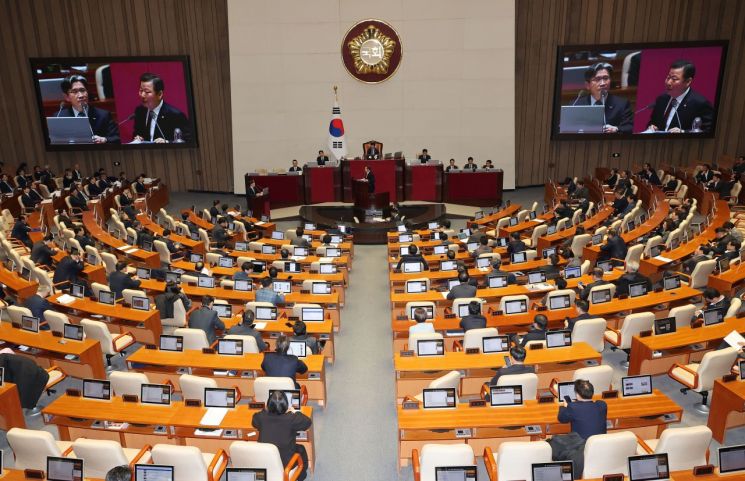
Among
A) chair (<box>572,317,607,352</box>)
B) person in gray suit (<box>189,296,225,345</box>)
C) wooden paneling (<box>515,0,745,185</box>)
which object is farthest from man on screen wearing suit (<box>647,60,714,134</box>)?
person in gray suit (<box>189,296,225,345</box>)

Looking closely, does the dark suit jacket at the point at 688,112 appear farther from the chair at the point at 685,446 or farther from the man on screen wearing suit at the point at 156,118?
the chair at the point at 685,446

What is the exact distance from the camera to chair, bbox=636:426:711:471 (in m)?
5.79

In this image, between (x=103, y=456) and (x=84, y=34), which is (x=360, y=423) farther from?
(x=84, y=34)

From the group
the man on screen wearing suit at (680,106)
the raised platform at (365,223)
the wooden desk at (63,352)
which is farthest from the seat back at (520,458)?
the man on screen wearing suit at (680,106)

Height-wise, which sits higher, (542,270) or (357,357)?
(542,270)

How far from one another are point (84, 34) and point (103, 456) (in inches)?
896

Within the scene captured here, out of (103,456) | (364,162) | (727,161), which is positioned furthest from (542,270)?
(727,161)

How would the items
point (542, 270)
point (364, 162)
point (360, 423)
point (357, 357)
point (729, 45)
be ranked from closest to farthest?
point (360, 423) → point (357, 357) → point (542, 270) → point (364, 162) → point (729, 45)

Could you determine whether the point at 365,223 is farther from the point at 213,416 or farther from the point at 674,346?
the point at 213,416

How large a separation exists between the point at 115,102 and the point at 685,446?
944 inches

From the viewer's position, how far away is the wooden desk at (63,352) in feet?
29.3

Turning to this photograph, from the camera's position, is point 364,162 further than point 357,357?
Yes

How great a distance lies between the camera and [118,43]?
24.0 meters

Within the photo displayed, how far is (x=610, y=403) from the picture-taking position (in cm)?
711
